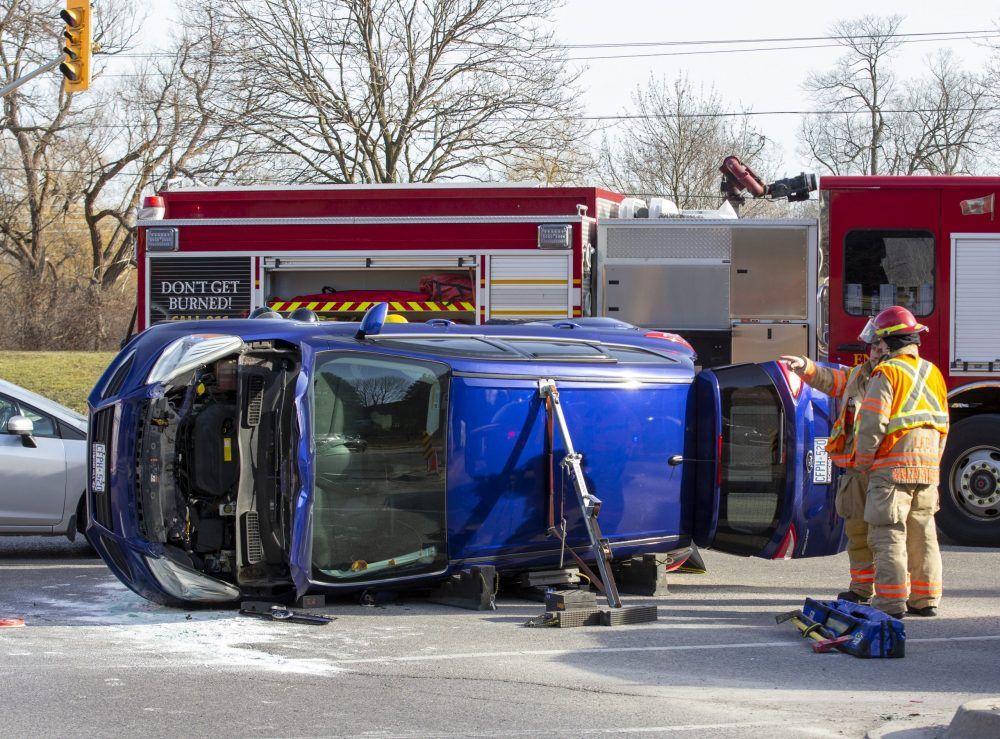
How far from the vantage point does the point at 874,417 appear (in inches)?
288

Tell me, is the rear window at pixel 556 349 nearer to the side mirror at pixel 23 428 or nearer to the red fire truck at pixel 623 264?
the red fire truck at pixel 623 264

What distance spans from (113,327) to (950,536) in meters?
27.1

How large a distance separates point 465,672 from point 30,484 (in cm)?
494

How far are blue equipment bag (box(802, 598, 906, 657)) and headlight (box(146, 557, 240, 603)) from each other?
131 inches

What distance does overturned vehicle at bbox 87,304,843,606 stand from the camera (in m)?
7.09

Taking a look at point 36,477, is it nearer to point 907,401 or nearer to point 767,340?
point 767,340

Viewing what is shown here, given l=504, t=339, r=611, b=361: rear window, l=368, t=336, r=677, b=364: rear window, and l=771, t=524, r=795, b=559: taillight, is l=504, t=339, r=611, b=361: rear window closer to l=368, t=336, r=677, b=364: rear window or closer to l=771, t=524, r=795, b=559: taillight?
l=368, t=336, r=677, b=364: rear window

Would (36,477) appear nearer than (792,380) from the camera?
No

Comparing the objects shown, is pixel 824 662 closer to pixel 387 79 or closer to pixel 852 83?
pixel 387 79

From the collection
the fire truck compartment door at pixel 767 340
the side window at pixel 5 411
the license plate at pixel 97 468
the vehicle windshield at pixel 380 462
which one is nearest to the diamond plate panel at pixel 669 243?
the fire truck compartment door at pixel 767 340

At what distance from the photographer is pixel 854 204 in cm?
1047

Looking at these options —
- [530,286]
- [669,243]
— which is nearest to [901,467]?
[669,243]

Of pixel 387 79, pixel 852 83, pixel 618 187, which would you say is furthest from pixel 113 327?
pixel 852 83

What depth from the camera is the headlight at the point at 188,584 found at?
7.05 metres
